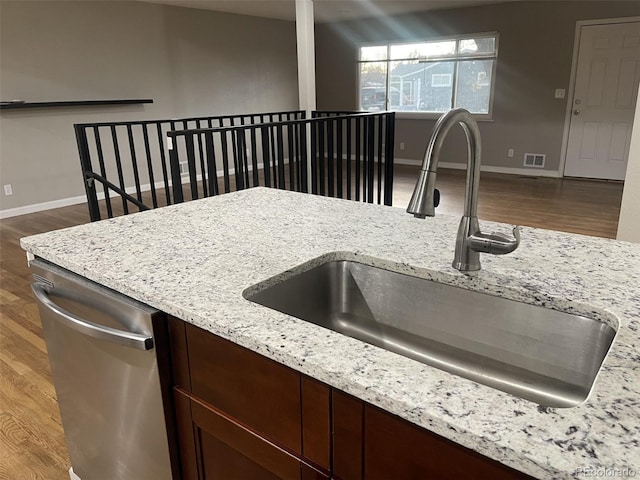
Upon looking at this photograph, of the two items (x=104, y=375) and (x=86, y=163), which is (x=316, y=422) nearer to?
(x=104, y=375)

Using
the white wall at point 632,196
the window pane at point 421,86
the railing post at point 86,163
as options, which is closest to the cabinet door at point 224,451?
the white wall at point 632,196

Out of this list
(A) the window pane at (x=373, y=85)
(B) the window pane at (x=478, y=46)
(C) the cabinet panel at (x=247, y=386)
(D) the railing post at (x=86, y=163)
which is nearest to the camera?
(C) the cabinet panel at (x=247, y=386)

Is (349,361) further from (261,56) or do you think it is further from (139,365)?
(261,56)

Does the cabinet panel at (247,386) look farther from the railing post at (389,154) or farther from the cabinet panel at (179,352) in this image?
the railing post at (389,154)

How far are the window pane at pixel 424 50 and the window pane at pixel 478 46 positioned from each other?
17cm

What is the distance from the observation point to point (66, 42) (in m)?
5.63

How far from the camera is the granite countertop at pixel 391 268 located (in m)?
0.62

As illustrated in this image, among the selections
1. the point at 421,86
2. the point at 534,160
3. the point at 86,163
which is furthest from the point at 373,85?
the point at 86,163

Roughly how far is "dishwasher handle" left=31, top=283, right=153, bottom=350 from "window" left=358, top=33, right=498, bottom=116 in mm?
7236

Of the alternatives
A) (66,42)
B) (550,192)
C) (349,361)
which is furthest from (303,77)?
(349,361)

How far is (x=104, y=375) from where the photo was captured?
125cm

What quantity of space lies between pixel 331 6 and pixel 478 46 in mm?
2321

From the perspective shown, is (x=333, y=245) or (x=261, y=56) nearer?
(x=333, y=245)

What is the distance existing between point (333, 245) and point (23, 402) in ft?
6.13
